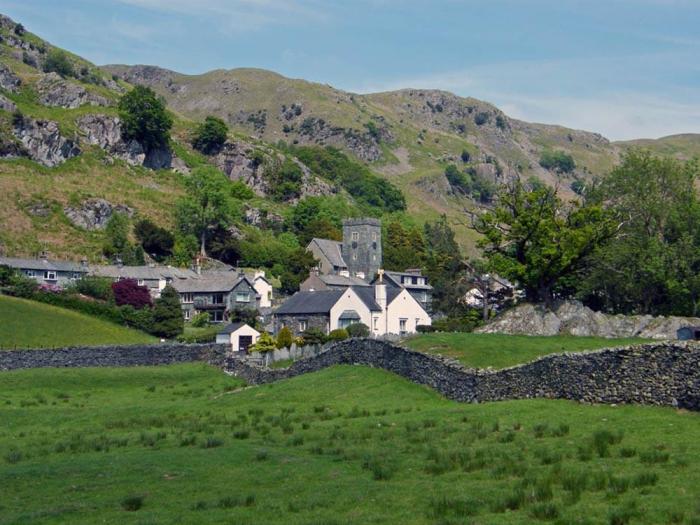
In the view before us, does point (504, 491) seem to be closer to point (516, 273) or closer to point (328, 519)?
point (328, 519)

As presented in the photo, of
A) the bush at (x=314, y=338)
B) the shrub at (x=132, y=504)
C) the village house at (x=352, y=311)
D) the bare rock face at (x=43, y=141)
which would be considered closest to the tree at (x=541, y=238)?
the bush at (x=314, y=338)

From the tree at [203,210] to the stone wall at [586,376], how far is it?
96854 mm

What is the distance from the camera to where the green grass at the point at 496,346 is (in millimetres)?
43375

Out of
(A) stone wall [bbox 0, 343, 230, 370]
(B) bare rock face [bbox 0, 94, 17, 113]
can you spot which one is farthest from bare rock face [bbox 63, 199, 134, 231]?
(A) stone wall [bbox 0, 343, 230, 370]

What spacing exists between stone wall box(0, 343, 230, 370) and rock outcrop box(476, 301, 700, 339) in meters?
19.6

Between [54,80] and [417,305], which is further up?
[54,80]

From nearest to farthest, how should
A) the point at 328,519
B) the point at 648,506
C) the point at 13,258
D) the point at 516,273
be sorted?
the point at 648,506
the point at 328,519
the point at 516,273
the point at 13,258

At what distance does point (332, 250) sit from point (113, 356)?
72.7m

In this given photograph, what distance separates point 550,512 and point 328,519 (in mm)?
3945

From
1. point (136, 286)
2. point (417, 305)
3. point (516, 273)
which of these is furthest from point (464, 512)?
point (136, 286)

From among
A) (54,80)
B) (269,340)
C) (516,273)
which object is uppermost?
(54,80)

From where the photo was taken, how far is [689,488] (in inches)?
704

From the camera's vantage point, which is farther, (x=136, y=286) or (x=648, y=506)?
(x=136, y=286)

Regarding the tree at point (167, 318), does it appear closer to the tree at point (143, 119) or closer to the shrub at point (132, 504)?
the shrub at point (132, 504)
